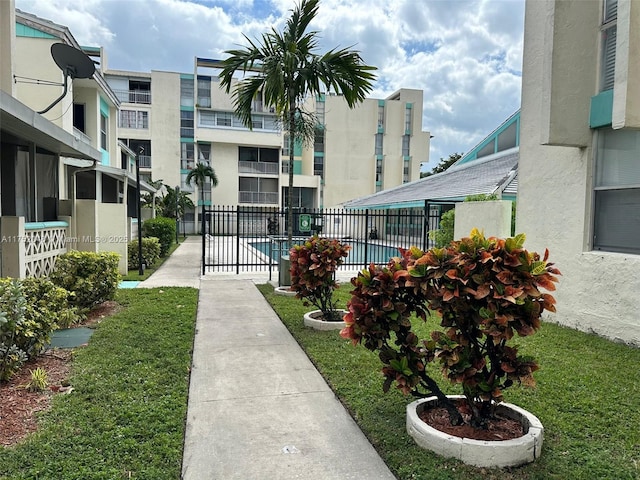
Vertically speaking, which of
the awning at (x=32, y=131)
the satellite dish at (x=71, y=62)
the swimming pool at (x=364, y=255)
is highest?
the satellite dish at (x=71, y=62)

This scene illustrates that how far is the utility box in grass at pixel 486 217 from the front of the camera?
29.2 ft

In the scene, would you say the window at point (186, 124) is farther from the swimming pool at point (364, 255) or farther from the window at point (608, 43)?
the window at point (608, 43)

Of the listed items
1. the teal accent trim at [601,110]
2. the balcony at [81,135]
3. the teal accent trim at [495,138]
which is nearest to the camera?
the teal accent trim at [601,110]

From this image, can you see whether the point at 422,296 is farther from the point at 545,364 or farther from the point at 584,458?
the point at 545,364

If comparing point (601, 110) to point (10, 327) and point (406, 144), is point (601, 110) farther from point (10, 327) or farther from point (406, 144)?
point (406, 144)

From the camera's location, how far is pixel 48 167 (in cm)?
905

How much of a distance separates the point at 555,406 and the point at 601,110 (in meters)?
4.68

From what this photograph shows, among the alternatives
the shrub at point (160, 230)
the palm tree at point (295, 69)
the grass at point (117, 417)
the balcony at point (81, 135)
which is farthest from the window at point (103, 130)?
the grass at point (117, 417)

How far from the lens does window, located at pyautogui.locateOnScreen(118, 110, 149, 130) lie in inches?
1565

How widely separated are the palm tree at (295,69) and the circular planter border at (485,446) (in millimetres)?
8670

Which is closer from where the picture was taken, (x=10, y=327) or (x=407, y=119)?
(x=10, y=327)

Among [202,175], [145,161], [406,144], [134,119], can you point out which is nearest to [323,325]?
[202,175]

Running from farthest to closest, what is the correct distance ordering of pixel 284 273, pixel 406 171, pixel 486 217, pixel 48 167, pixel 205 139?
pixel 406 171
pixel 205 139
pixel 284 273
pixel 486 217
pixel 48 167

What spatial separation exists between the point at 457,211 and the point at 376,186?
39.0 m
